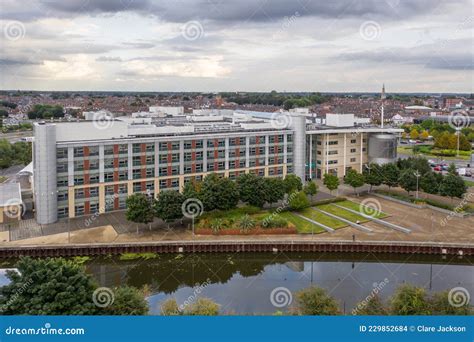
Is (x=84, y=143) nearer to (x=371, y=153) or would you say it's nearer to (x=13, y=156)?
(x=13, y=156)

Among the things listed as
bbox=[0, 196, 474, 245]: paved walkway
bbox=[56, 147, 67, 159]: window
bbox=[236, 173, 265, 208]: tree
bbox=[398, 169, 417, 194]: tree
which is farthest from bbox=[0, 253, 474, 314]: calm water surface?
bbox=[398, 169, 417, 194]: tree

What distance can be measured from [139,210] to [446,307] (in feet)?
37.9

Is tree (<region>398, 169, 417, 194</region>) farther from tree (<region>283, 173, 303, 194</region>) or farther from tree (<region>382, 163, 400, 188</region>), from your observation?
tree (<region>283, 173, 303, 194</region>)

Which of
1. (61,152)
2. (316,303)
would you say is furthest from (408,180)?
(61,152)

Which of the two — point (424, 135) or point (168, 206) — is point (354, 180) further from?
point (424, 135)

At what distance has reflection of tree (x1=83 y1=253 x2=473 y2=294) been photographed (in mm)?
15156

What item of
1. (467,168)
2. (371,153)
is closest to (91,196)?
(371,153)

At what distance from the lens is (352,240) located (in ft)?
56.7

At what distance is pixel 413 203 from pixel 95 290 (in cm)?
1698

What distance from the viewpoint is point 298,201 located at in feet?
66.2

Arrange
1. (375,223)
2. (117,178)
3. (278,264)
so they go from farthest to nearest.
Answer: (117,178) → (375,223) → (278,264)

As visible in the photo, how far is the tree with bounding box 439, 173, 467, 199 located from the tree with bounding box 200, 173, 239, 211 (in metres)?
9.96

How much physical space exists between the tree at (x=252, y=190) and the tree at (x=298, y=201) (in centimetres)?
131

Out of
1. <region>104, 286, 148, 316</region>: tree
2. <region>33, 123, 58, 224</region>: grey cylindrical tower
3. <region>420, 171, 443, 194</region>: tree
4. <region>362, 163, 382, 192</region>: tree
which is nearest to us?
<region>104, 286, 148, 316</region>: tree
